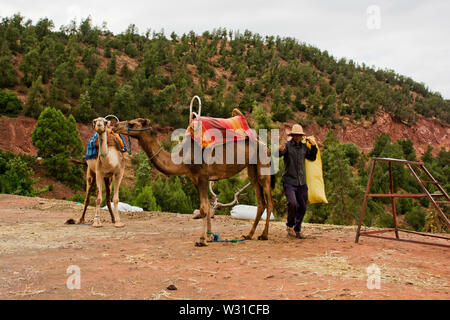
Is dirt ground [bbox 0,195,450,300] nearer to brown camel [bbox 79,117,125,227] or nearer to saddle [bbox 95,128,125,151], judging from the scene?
brown camel [bbox 79,117,125,227]

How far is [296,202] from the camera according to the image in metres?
6.70

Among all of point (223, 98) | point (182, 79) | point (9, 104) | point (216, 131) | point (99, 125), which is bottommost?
point (216, 131)

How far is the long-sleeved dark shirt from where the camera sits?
6.80 metres

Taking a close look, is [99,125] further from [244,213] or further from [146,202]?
[146,202]

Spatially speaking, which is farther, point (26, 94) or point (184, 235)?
point (26, 94)

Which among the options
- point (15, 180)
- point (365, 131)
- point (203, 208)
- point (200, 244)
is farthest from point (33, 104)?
point (365, 131)

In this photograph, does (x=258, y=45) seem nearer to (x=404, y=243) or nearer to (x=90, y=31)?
(x=90, y=31)

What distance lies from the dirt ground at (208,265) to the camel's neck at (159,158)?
50.6 inches

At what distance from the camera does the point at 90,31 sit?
50188 mm

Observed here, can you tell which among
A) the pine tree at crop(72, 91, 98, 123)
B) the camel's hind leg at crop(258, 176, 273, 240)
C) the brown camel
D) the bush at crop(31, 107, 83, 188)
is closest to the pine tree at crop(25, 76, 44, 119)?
the pine tree at crop(72, 91, 98, 123)

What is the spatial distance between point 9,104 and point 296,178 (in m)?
29.9

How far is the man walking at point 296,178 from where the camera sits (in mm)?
6781

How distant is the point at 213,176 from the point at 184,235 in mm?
1650
